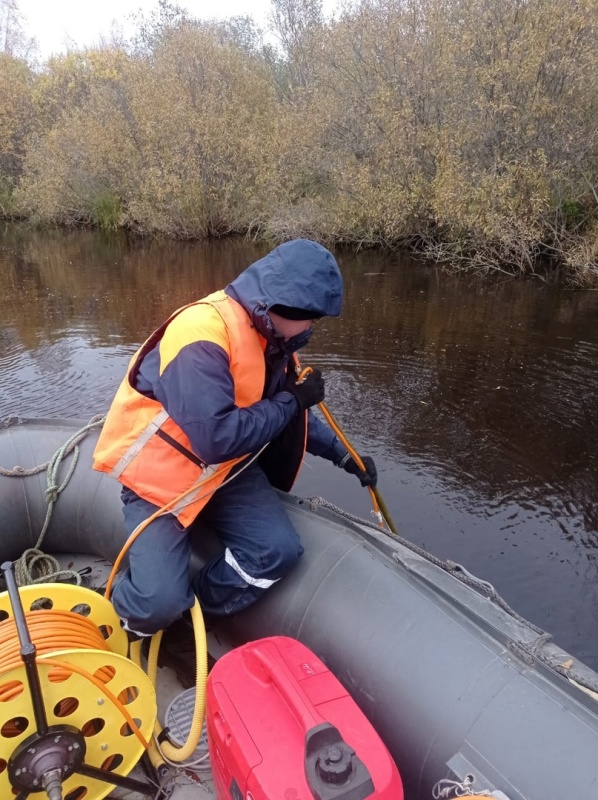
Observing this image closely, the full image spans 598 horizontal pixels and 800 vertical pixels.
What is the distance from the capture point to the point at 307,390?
2420 mm

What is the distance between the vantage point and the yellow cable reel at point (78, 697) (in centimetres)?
162

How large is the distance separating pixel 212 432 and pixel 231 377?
21 centimetres

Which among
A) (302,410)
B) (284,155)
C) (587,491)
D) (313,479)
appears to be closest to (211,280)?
(284,155)

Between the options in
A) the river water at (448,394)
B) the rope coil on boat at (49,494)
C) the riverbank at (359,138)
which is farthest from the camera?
the riverbank at (359,138)

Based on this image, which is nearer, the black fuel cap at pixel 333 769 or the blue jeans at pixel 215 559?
the black fuel cap at pixel 333 769

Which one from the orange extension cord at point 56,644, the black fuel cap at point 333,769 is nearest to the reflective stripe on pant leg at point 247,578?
the orange extension cord at point 56,644

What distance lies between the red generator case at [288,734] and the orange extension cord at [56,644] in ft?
1.09

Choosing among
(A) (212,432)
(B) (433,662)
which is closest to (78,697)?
(A) (212,432)

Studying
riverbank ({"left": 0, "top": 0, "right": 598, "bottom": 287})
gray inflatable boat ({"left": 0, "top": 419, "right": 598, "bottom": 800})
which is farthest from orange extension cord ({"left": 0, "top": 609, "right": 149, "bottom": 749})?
riverbank ({"left": 0, "top": 0, "right": 598, "bottom": 287})

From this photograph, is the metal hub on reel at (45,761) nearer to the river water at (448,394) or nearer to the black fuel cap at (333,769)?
the black fuel cap at (333,769)

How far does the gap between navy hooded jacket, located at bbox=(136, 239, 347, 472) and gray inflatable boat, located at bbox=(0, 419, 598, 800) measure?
0.52 m

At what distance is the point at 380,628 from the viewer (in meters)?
1.93

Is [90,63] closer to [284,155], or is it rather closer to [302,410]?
[284,155]

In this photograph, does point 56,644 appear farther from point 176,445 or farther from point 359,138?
point 359,138
